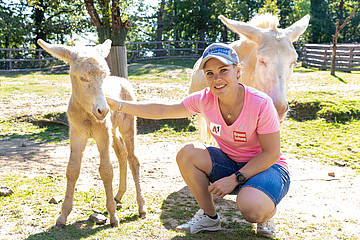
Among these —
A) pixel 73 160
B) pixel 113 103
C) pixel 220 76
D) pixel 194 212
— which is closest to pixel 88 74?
pixel 113 103

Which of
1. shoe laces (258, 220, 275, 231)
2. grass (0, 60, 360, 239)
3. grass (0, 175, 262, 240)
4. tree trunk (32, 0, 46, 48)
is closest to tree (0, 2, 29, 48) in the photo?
tree trunk (32, 0, 46, 48)

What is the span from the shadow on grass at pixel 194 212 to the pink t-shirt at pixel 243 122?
76cm

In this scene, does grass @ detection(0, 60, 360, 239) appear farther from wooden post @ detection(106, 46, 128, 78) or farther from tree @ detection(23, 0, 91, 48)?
tree @ detection(23, 0, 91, 48)

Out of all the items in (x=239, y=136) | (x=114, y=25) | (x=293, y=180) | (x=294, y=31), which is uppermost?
(x=114, y=25)

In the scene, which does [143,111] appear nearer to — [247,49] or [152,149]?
[247,49]

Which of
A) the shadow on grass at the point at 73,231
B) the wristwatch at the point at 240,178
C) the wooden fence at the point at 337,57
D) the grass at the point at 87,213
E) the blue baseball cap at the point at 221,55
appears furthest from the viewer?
the wooden fence at the point at 337,57

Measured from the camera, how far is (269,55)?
4.37m

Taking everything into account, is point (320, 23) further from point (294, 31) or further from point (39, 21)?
point (294, 31)

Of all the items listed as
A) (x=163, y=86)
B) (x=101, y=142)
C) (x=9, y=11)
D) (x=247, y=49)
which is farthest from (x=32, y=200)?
(x=9, y=11)

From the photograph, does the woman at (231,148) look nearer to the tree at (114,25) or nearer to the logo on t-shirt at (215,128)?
the logo on t-shirt at (215,128)

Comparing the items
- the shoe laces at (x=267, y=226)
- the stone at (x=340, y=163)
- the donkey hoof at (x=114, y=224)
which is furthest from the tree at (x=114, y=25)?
the shoe laces at (x=267, y=226)

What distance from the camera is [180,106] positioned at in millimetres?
3805

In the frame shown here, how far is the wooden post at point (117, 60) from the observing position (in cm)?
898

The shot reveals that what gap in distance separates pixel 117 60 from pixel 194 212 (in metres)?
5.51
